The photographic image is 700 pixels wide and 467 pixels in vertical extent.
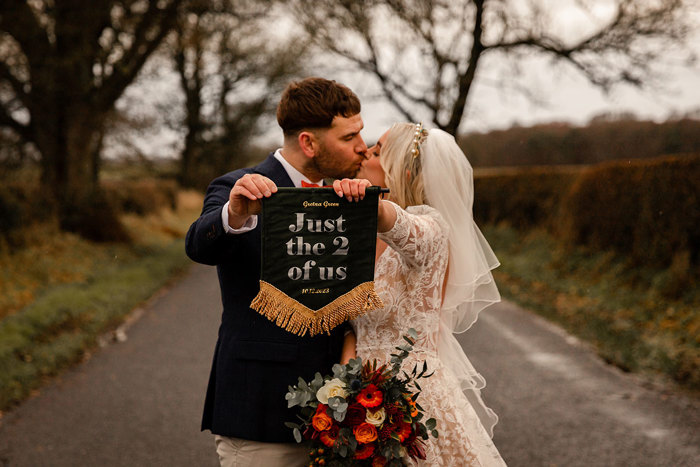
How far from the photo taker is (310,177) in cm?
269

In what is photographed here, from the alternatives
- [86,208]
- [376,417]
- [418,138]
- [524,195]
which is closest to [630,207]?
[524,195]

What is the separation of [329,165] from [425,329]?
2.61ft

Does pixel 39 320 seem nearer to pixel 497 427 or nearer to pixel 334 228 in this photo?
pixel 497 427

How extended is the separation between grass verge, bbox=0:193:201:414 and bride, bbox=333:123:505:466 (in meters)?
4.50

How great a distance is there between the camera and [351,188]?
2.21 meters

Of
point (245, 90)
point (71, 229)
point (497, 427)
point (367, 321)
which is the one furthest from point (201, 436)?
point (245, 90)

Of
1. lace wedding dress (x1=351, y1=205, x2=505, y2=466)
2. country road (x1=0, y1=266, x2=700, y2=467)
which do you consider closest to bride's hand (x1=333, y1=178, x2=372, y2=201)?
lace wedding dress (x1=351, y1=205, x2=505, y2=466)

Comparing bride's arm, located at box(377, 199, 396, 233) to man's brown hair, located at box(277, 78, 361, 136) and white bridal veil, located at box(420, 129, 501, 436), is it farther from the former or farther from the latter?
white bridal veil, located at box(420, 129, 501, 436)

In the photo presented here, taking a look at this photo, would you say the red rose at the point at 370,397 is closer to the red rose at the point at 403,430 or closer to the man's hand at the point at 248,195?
the red rose at the point at 403,430

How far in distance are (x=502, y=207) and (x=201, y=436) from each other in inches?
624

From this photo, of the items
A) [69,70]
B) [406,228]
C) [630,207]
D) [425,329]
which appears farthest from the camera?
[69,70]

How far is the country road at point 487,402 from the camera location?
4.90 m

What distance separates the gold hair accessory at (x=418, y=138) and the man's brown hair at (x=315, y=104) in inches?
14.8

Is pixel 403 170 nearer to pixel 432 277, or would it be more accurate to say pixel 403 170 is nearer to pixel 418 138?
pixel 418 138
